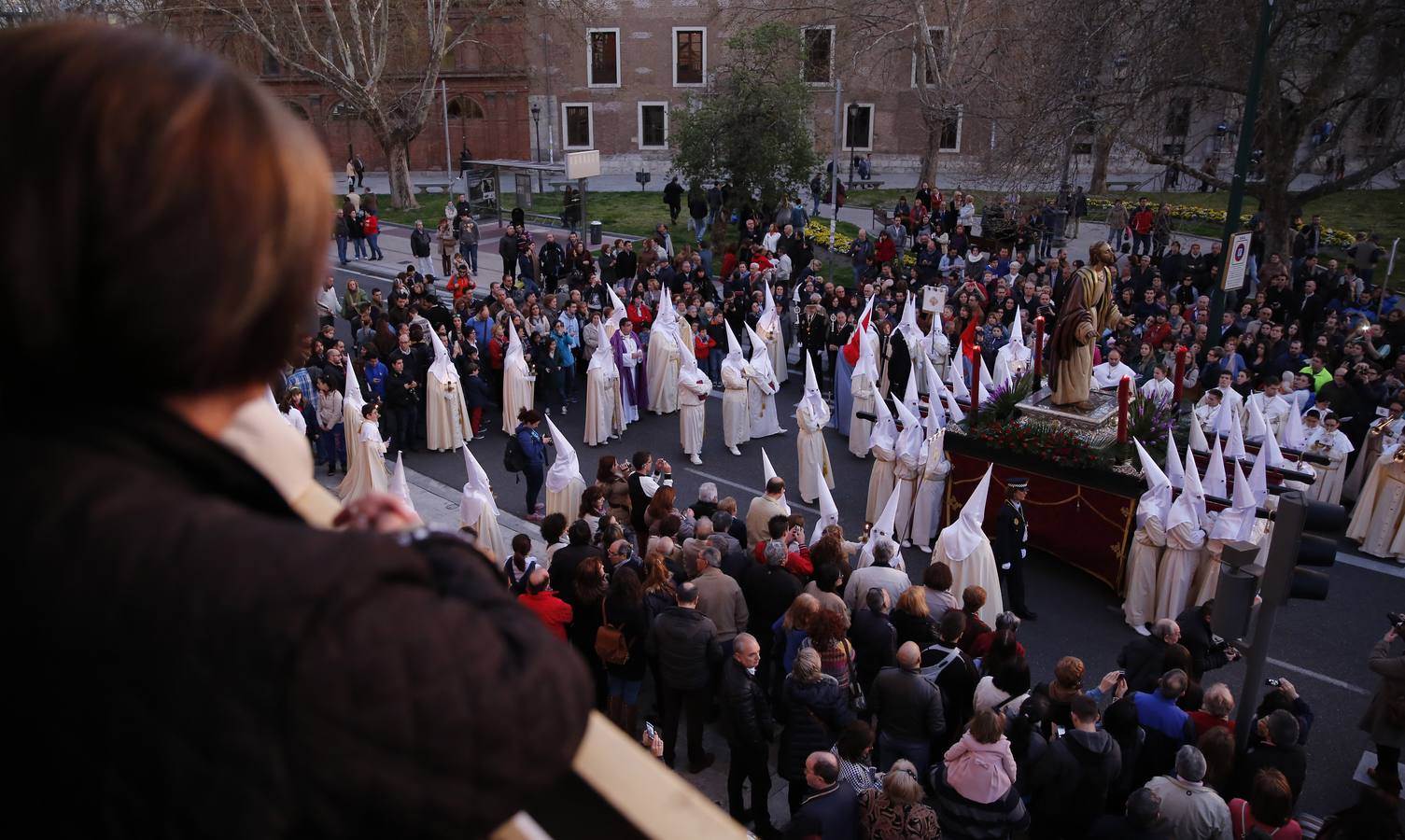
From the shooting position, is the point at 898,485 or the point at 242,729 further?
the point at 898,485

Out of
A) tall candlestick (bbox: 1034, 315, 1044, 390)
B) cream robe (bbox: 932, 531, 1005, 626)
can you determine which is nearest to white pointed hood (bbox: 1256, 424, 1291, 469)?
tall candlestick (bbox: 1034, 315, 1044, 390)

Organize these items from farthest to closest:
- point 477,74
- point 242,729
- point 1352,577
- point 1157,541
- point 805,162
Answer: point 477,74
point 805,162
point 1352,577
point 1157,541
point 242,729

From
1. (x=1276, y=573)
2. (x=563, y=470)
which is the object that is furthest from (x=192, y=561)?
(x=563, y=470)

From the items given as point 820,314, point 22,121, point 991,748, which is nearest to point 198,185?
point 22,121

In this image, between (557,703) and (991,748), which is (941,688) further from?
(557,703)

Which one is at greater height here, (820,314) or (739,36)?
(739,36)

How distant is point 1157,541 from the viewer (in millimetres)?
10141

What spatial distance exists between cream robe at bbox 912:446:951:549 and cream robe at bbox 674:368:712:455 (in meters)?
3.57

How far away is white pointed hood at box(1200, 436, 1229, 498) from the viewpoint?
33.2 ft

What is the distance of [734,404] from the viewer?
48.9ft

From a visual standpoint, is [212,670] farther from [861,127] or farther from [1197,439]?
[861,127]

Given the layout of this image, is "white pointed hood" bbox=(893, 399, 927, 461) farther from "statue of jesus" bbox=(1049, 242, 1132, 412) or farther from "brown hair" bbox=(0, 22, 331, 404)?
"brown hair" bbox=(0, 22, 331, 404)

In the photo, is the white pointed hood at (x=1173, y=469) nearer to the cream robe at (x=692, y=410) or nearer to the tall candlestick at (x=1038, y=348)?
the tall candlestick at (x=1038, y=348)

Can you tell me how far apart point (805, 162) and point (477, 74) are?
1940cm
